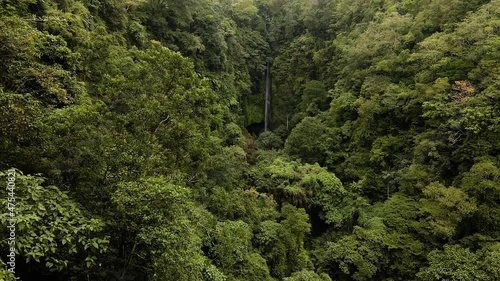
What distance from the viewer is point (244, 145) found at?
76.3ft

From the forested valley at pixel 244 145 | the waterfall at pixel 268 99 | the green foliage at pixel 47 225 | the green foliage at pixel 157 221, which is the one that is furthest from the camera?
the waterfall at pixel 268 99

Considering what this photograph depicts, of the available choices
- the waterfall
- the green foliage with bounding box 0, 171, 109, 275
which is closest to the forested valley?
the green foliage with bounding box 0, 171, 109, 275

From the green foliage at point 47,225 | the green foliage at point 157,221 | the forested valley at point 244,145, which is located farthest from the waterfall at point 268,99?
the green foliage at point 47,225

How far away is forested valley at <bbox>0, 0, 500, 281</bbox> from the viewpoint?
6.03 meters


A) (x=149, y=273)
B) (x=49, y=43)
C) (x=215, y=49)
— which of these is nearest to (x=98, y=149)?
(x=149, y=273)

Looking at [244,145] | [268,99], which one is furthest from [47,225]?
[268,99]

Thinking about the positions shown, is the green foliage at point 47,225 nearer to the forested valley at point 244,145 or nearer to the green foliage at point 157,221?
the forested valley at point 244,145

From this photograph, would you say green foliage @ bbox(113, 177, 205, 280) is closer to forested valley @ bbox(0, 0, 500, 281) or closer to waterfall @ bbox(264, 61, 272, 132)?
forested valley @ bbox(0, 0, 500, 281)

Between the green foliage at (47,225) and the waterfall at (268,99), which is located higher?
the green foliage at (47,225)

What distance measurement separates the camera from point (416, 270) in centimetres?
1409

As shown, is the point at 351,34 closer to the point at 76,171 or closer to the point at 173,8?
the point at 173,8

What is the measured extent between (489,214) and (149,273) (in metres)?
12.5

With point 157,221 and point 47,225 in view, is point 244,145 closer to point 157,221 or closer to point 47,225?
point 157,221

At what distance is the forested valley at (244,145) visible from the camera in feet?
19.8
